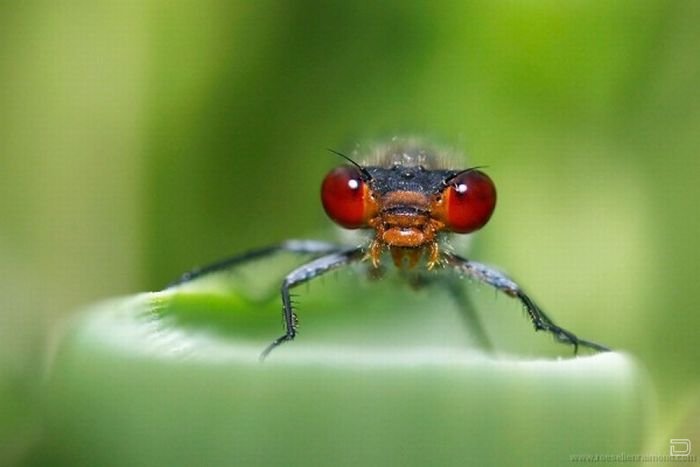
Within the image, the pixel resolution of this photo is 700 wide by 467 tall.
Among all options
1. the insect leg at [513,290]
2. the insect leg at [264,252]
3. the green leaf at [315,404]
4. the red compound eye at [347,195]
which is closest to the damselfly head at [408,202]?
the red compound eye at [347,195]

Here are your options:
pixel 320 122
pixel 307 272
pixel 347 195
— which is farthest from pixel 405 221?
pixel 320 122

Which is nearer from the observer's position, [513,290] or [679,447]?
[679,447]

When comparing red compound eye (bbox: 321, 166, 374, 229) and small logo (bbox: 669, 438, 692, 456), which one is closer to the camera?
small logo (bbox: 669, 438, 692, 456)

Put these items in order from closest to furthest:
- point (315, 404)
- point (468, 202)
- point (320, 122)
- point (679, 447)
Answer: point (315, 404)
point (679, 447)
point (468, 202)
point (320, 122)

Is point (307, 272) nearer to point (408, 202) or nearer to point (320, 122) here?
point (408, 202)

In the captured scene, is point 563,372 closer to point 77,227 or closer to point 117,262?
point 117,262

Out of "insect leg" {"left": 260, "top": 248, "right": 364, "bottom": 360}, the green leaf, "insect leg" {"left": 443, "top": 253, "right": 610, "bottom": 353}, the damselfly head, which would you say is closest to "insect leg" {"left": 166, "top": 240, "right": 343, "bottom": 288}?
"insect leg" {"left": 260, "top": 248, "right": 364, "bottom": 360}

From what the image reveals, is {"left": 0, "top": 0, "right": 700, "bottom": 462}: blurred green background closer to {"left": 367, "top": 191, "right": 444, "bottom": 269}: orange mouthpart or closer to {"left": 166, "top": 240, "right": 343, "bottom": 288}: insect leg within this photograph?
{"left": 166, "top": 240, "right": 343, "bottom": 288}: insect leg

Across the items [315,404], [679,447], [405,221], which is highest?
[405,221]
